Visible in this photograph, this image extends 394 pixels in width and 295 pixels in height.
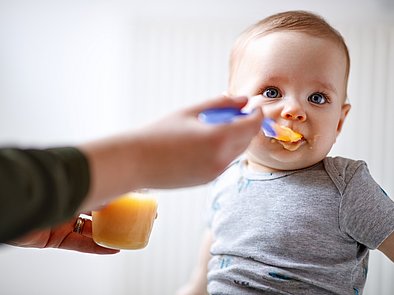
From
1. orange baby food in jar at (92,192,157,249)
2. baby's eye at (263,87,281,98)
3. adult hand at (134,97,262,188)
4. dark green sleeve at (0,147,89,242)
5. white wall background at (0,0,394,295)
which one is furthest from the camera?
white wall background at (0,0,394,295)

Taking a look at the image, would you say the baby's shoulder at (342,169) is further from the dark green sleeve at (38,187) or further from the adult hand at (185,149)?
the dark green sleeve at (38,187)

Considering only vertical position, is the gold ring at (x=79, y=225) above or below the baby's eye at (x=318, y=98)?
below

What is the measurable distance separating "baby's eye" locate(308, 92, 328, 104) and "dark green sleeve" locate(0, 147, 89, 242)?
61 cm

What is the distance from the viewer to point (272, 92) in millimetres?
1093

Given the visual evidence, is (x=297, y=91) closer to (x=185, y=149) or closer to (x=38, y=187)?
(x=185, y=149)

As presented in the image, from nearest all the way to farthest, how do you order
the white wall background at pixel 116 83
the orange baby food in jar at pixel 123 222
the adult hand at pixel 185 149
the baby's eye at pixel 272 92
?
1. the adult hand at pixel 185 149
2. the orange baby food in jar at pixel 123 222
3. the baby's eye at pixel 272 92
4. the white wall background at pixel 116 83

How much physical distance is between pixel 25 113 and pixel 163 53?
0.52 meters

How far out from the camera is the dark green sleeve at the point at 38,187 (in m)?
0.52

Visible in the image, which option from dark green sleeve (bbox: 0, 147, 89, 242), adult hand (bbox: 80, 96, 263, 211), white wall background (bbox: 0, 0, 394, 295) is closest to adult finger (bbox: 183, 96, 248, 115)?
adult hand (bbox: 80, 96, 263, 211)

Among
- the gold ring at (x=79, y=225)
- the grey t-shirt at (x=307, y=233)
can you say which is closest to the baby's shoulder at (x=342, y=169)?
the grey t-shirt at (x=307, y=233)

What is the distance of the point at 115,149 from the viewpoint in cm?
62

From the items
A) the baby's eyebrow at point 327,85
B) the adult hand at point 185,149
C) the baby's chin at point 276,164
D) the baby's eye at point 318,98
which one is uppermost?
the adult hand at point 185,149

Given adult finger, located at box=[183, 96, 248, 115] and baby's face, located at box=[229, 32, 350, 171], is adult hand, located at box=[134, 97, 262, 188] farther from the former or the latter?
baby's face, located at box=[229, 32, 350, 171]

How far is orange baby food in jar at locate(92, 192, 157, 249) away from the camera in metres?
0.99
